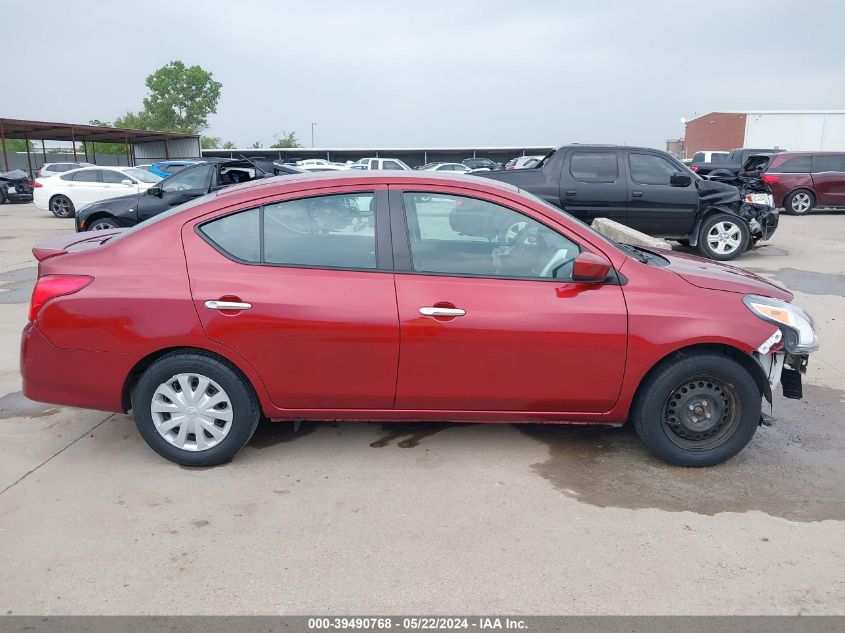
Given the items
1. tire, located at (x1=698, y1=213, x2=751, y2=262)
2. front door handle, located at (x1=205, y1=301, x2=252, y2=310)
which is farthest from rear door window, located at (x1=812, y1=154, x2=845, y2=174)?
front door handle, located at (x1=205, y1=301, x2=252, y2=310)

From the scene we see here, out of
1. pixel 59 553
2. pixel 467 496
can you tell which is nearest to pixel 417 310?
pixel 467 496

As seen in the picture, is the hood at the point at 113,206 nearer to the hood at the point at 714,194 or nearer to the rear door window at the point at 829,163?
Result: the hood at the point at 714,194

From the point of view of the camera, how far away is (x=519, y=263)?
3641 mm

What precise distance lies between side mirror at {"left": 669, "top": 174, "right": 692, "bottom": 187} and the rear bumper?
889 centimetres

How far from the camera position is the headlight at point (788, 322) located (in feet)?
11.7

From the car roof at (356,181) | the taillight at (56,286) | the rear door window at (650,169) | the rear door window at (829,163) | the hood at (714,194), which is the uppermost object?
the rear door window at (829,163)

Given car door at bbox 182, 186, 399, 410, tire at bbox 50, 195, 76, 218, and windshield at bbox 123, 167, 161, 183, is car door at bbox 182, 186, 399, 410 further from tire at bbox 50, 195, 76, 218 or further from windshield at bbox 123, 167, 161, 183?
tire at bbox 50, 195, 76, 218

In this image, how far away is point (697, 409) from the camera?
3652 mm

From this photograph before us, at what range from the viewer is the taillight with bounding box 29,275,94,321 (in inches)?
141

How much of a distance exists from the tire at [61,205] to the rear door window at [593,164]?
15.1 m

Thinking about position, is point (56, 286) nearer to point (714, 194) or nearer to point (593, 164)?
point (593, 164)

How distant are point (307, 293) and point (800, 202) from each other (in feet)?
62.8

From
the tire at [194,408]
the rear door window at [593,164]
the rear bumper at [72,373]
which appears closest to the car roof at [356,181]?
the tire at [194,408]
